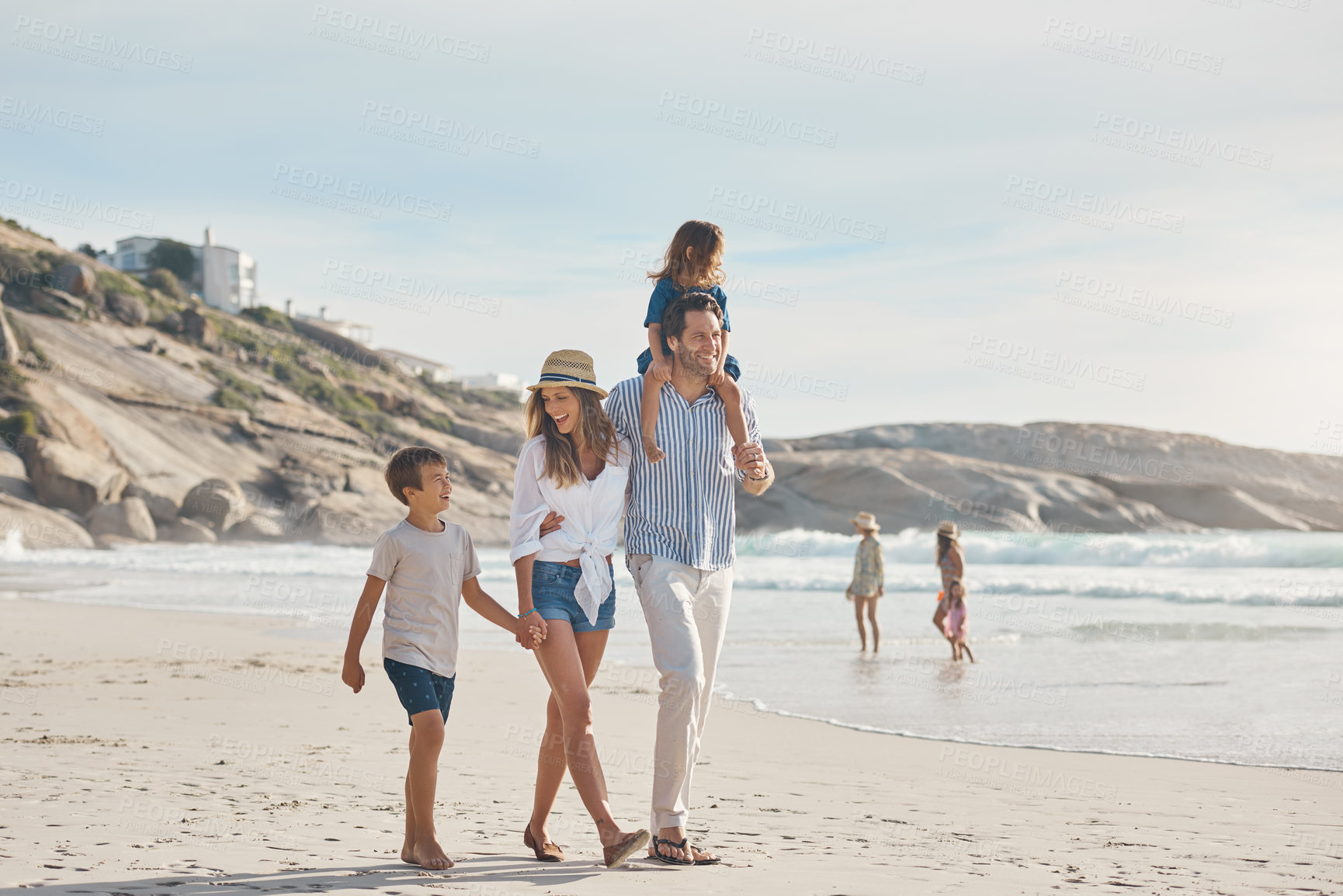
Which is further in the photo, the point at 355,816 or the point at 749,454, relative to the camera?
the point at 355,816

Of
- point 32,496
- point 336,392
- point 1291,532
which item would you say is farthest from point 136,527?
point 1291,532

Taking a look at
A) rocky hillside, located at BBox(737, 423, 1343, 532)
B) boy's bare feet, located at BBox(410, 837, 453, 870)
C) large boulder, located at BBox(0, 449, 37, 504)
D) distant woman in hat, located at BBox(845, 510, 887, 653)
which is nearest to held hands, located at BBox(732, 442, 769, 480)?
boy's bare feet, located at BBox(410, 837, 453, 870)

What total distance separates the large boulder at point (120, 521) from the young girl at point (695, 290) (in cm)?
3235

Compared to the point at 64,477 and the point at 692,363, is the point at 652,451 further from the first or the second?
the point at 64,477

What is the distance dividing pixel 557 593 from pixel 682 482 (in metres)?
0.62

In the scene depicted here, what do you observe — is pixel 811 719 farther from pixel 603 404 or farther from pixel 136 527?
pixel 136 527

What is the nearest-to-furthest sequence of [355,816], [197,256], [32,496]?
[355,816] < [32,496] < [197,256]

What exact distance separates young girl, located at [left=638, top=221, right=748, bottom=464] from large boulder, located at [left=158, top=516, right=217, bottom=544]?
33.6 meters

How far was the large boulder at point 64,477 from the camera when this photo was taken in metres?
32.2

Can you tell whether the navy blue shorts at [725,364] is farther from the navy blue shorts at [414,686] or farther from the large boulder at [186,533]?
the large boulder at [186,533]

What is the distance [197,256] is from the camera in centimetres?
7538

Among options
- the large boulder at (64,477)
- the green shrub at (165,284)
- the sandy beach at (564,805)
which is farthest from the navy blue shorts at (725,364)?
the green shrub at (165,284)

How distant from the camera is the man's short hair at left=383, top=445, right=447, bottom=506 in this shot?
12.5ft

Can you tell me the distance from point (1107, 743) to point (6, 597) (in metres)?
15.3
